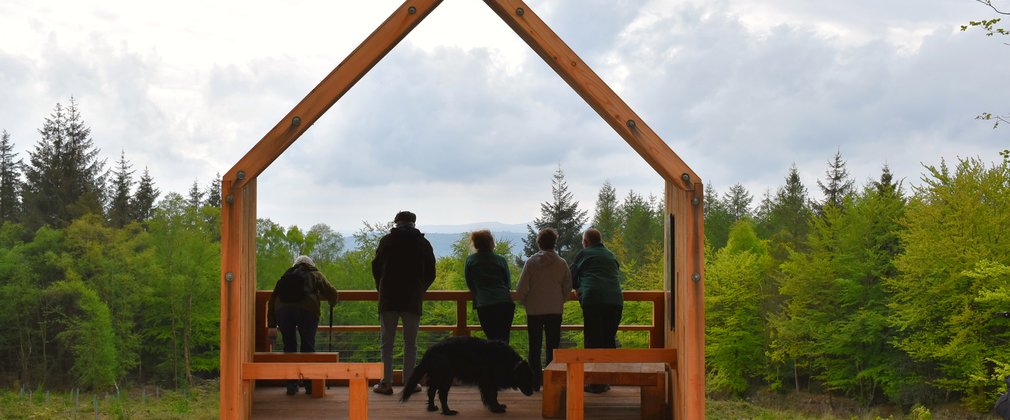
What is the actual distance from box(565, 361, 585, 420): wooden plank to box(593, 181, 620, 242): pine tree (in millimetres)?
55899

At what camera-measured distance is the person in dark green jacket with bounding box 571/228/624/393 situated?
28.5ft

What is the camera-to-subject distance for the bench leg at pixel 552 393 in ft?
26.5

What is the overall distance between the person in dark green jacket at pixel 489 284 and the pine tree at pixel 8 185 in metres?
50.3

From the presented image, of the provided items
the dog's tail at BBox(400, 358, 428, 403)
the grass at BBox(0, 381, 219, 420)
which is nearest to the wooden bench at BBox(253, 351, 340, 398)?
the dog's tail at BBox(400, 358, 428, 403)

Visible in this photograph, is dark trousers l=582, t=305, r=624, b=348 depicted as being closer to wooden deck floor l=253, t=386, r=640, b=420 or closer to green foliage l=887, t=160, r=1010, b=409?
wooden deck floor l=253, t=386, r=640, b=420

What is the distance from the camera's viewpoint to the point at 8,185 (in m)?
56.7

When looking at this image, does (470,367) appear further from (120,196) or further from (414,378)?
(120,196)

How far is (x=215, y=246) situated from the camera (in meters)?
49.9

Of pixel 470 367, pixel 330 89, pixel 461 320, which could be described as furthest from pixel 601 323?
pixel 330 89

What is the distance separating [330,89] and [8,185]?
56.8 metres

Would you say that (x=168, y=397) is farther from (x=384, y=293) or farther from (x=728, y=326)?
(x=384, y=293)

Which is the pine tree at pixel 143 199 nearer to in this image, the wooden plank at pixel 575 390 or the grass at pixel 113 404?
the grass at pixel 113 404

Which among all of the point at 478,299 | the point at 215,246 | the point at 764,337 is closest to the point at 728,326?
the point at 764,337

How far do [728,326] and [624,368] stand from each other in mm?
39220
